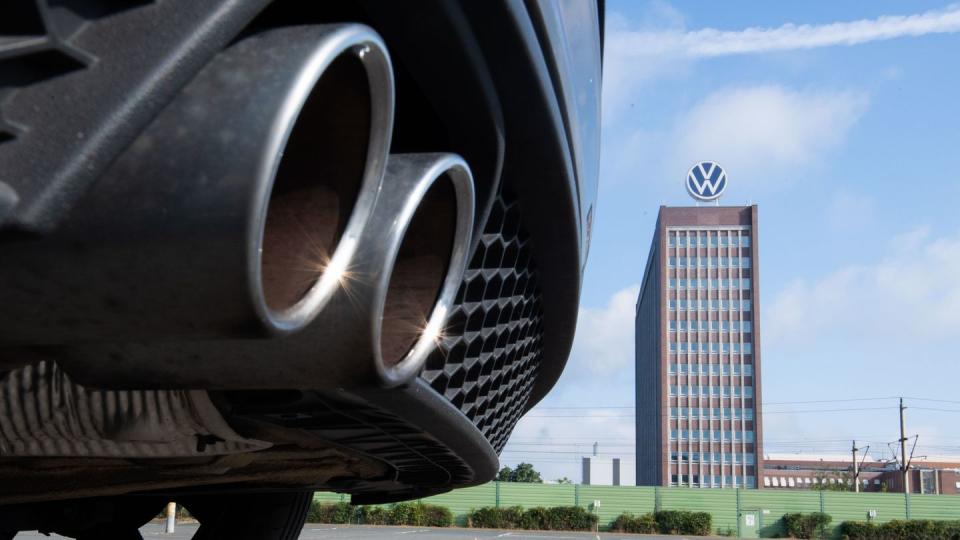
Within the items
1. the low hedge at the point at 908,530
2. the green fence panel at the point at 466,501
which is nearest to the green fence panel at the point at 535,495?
the green fence panel at the point at 466,501

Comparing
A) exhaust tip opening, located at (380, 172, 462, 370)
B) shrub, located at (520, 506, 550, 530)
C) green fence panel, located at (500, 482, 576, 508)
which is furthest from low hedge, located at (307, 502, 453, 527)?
exhaust tip opening, located at (380, 172, 462, 370)

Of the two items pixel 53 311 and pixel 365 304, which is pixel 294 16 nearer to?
pixel 365 304

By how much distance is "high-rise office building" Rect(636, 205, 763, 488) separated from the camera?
91.6 m

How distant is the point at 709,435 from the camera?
91.6 metres

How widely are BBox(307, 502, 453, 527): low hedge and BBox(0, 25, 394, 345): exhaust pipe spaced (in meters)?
32.4

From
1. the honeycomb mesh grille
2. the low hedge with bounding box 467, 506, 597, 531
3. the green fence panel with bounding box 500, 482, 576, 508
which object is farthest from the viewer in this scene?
the green fence panel with bounding box 500, 482, 576, 508

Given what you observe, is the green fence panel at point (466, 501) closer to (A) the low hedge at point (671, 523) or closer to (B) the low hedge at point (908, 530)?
(A) the low hedge at point (671, 523)

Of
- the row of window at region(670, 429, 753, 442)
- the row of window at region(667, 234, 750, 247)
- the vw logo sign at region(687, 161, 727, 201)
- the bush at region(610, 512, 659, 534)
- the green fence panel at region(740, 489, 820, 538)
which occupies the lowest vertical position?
the bush at region(610, 512, 659, 534)

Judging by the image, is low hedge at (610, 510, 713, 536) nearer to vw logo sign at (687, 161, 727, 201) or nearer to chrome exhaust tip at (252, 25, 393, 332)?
chrome exhaust tip at (252, 25, 393, 332)

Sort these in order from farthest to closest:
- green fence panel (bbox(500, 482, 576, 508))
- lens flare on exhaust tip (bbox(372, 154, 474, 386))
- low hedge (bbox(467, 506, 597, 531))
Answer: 1. green fence panel (bbox(500, 482, 576, 508))
2. low hedge (bbox(467, 506, 597, 531))
3. lens flare on exhaust tip (bbox(372, 154, 474, 386))

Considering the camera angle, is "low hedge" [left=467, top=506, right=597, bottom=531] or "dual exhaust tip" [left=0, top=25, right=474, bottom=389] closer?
"dual exhaust tip" [left=0, top=25, right=474, bottom=389]

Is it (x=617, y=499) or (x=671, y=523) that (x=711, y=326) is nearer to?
(x=617, y=499)

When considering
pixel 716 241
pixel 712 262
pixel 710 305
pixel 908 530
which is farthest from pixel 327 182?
pixel 710 305

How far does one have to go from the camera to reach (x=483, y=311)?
105 inches
